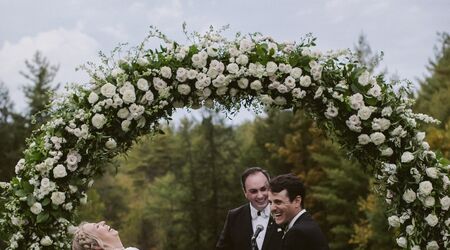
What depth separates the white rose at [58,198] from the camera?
19.4ft

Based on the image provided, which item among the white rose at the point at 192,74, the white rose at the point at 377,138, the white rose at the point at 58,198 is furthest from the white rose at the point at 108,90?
the white rose at the point at 377,138

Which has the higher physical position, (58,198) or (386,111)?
(386,111)

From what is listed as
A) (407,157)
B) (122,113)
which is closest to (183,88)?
(122,113)

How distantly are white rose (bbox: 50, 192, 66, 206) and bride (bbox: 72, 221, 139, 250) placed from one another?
2.28ft

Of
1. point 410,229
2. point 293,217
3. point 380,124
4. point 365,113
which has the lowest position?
point 410,229

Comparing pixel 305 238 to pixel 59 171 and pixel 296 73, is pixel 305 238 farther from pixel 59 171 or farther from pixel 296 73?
pixel 59 171

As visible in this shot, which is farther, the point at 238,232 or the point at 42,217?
the point at 238,232

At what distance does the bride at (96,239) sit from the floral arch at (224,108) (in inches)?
29.6

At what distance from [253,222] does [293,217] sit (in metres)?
1.74

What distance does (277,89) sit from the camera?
6.18 metres

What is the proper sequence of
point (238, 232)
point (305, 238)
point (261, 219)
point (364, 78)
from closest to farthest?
point (305, 238) < point (364, 78) < point (261, 219) < point (238, 232)

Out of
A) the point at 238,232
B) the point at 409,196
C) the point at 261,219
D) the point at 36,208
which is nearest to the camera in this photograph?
the point at 36,208

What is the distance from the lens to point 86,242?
17.2 ft

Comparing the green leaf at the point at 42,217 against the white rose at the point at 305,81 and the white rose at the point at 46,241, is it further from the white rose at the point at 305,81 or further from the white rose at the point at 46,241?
the white rose at the point at 305,81
